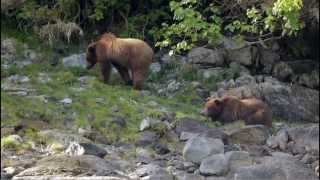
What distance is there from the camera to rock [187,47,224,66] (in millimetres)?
17156

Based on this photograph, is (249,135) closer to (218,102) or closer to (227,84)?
(218,102)

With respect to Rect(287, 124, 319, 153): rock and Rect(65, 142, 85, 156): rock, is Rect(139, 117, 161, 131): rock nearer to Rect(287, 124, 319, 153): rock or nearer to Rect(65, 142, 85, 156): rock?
Rect(65, 142, 85, 156): rock

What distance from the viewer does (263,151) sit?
1245 cm

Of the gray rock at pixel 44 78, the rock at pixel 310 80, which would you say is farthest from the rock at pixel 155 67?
the rock at pixel 310 80

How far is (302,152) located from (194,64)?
15.9 ft

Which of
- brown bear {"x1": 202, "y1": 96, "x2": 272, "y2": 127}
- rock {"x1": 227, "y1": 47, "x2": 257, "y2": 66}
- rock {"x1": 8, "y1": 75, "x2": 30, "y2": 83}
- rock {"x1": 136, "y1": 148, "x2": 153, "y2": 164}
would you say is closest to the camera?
rock {"x1": 136, "y1": 148, "x2": 153, "y2": 164}

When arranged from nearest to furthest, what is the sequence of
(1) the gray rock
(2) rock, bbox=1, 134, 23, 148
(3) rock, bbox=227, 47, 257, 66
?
1. (2) rock, bbox=1, 134, 23, 148
2. (1) the gray rock
3. (3) rock, bbox=227, 47, 257, 66

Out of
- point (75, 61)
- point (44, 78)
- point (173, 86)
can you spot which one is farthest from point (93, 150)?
point (75, 61)

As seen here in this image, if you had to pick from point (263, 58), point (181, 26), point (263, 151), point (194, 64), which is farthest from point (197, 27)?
point (263, 58)

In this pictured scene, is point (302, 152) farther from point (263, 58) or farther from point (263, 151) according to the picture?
point (263, 58)

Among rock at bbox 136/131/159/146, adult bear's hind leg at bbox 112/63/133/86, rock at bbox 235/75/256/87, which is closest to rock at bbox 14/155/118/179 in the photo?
rock at bbox 136/131/159/146

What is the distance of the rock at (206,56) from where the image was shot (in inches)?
675

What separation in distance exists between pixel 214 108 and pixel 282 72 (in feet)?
12.7

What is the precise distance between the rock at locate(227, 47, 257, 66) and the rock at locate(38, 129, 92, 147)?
6323mm
